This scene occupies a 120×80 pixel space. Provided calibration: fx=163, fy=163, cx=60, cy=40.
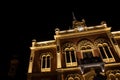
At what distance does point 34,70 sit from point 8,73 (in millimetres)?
6964

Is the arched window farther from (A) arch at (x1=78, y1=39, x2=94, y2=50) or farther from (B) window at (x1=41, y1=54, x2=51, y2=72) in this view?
(B) window at (x1=41, y1=54, x2=51, y2=72)

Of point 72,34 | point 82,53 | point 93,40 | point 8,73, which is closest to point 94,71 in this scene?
point 82,53

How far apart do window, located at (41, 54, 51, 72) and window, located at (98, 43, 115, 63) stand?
7810mm

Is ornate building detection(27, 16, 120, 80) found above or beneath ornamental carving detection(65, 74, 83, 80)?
above

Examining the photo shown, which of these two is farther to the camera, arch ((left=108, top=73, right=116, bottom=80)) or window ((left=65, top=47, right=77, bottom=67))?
window ((left=65, top=47, right=77, bottom=67))

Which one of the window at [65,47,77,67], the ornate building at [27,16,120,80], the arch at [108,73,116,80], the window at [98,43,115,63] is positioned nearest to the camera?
the arch at [108,73,116,80]

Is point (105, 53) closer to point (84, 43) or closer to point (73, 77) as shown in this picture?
point (84, 43)

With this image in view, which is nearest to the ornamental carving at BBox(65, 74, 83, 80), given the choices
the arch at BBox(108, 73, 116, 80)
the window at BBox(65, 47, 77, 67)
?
the window at BBox(65, 47, 77, 67)

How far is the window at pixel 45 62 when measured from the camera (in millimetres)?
23547

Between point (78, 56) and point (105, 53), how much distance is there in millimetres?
3793

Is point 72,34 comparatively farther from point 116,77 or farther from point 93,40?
point 116,77

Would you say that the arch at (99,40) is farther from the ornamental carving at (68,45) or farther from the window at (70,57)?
the window at (70,57)

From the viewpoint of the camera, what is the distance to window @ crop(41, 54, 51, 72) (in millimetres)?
23547

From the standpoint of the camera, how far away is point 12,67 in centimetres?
2875
